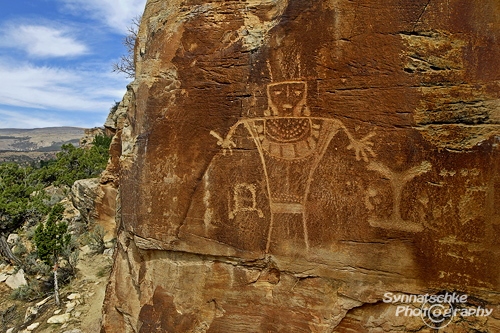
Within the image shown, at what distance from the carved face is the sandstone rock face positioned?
0.02 meters

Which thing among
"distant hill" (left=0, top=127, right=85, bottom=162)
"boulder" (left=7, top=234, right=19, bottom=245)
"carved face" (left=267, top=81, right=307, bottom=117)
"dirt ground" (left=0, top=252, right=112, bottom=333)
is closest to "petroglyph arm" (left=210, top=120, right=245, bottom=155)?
"carved face" (left=267, top=81, right=307, bottom=117)

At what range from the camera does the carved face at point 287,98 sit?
3.68m

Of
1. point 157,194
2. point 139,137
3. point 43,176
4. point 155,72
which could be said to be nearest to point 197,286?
point 157,194

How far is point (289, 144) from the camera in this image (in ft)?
12.3

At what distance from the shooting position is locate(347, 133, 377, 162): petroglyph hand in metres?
3.47

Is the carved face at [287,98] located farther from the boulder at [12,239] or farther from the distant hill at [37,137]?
the distant hill at [37,137]

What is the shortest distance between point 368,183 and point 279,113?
1.19m

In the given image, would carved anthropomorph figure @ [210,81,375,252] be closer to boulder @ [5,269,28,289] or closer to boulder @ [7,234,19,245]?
boulder @ [5,269,28,289]

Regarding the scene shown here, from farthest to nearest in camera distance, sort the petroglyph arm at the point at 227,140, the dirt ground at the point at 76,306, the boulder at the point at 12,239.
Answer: the boulder at the point at 12,239
the dirt ground at the point at 76,306
the petroglyph arm at the point at 227,140

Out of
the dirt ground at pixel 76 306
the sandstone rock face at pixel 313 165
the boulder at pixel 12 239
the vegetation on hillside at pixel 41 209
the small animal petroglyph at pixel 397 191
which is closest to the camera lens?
the sandstone rock face at pixel 313 165

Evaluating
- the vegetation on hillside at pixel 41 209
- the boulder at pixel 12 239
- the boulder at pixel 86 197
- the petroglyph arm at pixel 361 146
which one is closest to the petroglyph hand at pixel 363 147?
the petroglyph arm at pixel 361 146

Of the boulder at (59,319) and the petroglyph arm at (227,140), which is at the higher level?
the petroglyph arm at (227,140)

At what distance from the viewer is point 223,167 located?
157 inches

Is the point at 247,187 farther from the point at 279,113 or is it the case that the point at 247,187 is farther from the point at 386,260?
the point at 386,260
